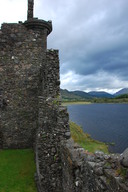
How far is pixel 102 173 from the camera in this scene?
17.7 ft

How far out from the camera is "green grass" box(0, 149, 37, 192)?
1082 centimetres

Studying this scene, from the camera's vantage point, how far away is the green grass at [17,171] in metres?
10.8

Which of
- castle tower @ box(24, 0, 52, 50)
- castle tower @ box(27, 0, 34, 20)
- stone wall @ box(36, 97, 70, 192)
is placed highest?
castle tower @ box(27, 0, 34, 20)

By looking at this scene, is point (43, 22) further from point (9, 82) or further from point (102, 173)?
point (102, 173)

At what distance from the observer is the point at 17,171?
1250 centimetres

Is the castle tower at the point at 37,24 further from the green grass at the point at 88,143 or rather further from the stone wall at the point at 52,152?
the green grass at the point at 88,143

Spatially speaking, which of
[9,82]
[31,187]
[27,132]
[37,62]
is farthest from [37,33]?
[31,187]

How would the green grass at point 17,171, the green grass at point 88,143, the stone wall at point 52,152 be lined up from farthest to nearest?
the green grass at point 88,143
the green grass at point 17,171
the stone wall at point 52,152

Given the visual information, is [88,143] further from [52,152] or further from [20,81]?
[52,152]

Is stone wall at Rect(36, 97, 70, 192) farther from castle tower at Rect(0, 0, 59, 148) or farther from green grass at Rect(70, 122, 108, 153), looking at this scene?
green grass at Rect(70, 122, 108, 153)

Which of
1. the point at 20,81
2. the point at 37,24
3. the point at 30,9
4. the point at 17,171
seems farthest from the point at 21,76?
the point at 17,171

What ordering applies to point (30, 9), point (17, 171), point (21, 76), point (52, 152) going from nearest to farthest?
1. point (52, 152)
2. point (17, 171)
3. point (21, 76)
4. point (30, 9)

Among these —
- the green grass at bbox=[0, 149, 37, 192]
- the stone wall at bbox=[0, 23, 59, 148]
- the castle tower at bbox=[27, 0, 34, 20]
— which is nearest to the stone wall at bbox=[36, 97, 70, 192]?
the green grass at bbox=[0, 149, 37, 192]

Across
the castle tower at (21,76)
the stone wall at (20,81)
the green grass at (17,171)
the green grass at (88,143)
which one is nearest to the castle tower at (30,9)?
the castle tower at (21,76)
